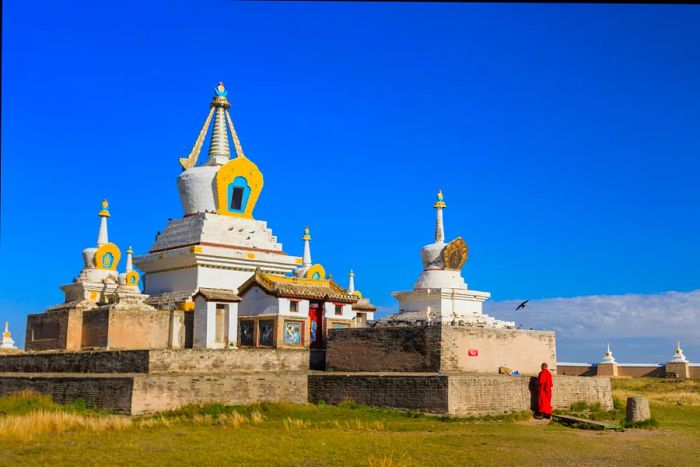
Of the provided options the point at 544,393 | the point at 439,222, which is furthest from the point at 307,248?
the point at 544,393

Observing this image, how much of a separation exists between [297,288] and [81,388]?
6.89 metres

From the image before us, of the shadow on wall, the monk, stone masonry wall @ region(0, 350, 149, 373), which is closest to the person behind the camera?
the monk

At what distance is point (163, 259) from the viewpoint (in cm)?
2619

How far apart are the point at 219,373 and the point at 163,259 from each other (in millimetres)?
8052

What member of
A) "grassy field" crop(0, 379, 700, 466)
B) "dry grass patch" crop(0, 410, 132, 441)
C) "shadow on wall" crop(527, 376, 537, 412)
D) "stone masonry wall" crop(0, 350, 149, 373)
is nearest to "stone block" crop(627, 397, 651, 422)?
"grassy field" crop(0, 379, 700, 466)

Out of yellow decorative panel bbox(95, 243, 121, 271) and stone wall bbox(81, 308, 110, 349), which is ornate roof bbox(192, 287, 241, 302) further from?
yellow decorative panel bbox(95, 243, 121, 271)

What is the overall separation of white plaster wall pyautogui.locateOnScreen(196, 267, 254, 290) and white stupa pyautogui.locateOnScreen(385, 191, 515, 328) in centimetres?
477

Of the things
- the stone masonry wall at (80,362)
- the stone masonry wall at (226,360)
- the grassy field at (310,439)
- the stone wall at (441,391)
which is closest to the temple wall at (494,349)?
the stone wall at (441,391)

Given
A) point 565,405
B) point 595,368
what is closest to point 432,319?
point 565,405

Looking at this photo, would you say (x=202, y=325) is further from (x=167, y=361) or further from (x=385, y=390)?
(x=385, y=390)

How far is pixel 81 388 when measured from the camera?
1802 cm

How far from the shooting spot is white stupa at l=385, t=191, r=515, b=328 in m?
26.7

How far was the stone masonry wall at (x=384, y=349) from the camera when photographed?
19.4m

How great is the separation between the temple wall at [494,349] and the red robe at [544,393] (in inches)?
76.9
